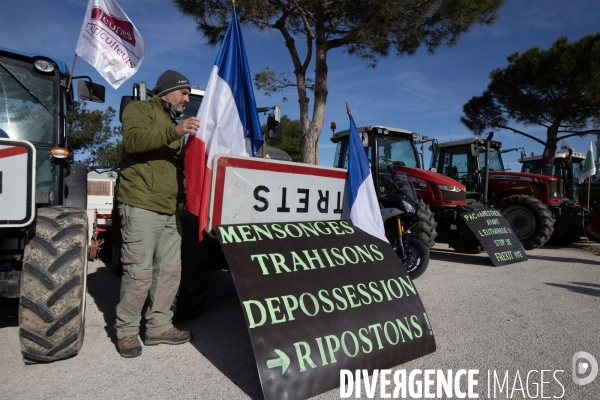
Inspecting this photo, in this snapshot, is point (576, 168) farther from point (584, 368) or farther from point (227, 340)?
point (227, 340)

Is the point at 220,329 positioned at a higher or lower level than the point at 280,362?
→ lower

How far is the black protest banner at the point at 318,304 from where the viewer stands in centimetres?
223

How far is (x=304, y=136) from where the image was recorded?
30.5ft

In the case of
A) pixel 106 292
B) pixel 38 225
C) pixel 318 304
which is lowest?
pixel 106 292

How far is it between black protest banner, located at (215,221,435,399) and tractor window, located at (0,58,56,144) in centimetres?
198

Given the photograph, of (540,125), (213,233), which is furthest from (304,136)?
(540,125)

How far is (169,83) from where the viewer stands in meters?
3.02

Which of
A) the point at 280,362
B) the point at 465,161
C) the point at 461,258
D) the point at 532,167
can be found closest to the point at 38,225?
the point at 280,362

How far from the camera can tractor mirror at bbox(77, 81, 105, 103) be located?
358 cm

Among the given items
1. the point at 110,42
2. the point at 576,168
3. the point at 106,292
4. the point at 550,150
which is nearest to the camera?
the point at 110,42

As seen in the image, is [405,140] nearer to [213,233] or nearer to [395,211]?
[395,211]

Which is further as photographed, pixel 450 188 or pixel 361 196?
pixel 450 188

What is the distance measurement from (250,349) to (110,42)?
3.64 m

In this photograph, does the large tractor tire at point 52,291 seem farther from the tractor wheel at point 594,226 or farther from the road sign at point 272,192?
the tractor wheel at point 594,226
